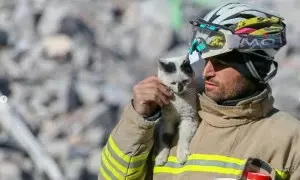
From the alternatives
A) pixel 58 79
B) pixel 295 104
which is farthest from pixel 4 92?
pixel 295 104

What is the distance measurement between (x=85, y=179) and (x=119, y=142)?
5.54 m

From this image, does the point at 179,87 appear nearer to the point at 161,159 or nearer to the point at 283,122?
the point at 161,159

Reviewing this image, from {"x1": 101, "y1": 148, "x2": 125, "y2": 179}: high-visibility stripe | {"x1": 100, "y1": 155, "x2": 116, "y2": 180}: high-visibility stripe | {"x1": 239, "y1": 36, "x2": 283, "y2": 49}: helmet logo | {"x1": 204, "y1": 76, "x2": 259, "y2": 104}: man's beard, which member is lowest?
{"x1": 100, "y1": 155, "x2": 116, "y2": 180}: high-visibility stripe

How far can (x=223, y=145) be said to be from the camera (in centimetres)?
260

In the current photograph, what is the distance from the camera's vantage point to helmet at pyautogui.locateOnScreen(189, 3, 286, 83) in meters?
2.58

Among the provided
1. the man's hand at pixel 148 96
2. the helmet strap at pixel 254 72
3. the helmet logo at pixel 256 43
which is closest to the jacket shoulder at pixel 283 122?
the helmet strap at pixel 254 72

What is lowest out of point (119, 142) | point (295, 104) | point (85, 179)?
point (85, 179)

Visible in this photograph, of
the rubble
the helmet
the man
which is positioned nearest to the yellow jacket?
the man

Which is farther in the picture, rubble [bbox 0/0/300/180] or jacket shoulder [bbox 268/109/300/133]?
rubble [bbox 0/0/300/180]

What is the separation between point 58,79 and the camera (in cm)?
999

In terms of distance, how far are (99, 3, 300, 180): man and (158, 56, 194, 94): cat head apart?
0.51 ft

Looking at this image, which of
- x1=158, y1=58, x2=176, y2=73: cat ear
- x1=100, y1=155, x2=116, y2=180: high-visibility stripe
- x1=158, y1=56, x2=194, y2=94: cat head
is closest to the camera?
x1=100, y1=155, x2=116, y2=180: high-visibility stripe

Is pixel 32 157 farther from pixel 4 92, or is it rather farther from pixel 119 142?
pixel 119 142

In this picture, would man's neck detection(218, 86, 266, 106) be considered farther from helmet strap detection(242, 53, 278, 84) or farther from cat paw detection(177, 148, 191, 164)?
cat paw detection(177, 148, 191, 164)
